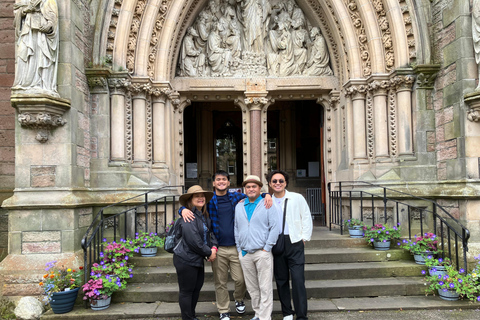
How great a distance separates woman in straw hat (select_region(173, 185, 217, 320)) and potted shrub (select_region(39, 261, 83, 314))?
1.74 meters

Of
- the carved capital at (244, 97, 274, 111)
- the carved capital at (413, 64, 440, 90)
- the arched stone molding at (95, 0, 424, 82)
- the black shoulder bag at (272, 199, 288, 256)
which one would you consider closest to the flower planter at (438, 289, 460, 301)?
the black shoulder bag at (272, 199, 288, 256)

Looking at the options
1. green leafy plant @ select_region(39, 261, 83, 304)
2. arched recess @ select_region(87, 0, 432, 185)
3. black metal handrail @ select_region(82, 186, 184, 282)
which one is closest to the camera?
green leafy plant @ select_region(39, 261, 83, 304)

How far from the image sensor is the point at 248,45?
8.74 metres

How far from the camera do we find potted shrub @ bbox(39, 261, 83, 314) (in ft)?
16.9

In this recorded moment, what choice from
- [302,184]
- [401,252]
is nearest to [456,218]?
[401,252]

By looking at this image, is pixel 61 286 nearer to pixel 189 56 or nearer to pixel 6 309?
pixel 6 309

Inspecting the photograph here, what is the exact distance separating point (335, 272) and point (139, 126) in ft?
14.5

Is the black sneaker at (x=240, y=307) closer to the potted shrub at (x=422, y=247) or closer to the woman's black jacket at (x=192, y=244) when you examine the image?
the woman's black jacket at (x=192, y=244)

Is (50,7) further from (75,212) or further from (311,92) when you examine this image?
(311,92)

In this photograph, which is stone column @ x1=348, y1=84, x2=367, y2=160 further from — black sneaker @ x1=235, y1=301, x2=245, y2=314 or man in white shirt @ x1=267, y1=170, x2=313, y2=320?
black sneaker @ x1=235, y1=301, x2=245, y2=314

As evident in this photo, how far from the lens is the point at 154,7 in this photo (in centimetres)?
765

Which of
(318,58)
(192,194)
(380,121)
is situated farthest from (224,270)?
(318,58)

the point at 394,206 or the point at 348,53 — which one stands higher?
the point at 348,53

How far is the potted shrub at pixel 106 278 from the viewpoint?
5.19 m
